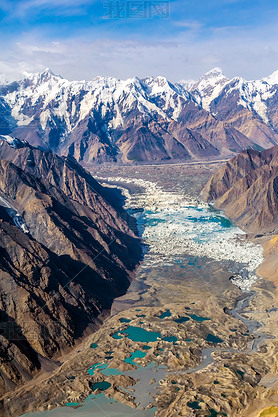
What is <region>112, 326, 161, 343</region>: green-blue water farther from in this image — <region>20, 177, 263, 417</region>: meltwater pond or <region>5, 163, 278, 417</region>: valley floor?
<region>5, 163, 278, 417</region>: valley floor

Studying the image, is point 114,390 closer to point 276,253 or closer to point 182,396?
point 182,396

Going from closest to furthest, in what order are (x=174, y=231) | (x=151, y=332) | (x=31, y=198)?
(x=151, y=332) < (x=31, y=198) < (x=174, y=231)

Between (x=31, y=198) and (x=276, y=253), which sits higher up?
(x=31, y=198)

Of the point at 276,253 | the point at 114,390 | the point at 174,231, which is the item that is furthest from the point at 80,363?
the point at 174,231

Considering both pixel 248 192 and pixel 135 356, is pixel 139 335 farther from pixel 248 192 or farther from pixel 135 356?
pixel 248 192

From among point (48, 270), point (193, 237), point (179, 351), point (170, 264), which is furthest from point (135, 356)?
point (193, 237)

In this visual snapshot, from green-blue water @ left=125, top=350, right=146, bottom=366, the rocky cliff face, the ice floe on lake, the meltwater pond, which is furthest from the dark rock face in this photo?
green-blue water @ left=125, top=350, right=146, bottom=366
